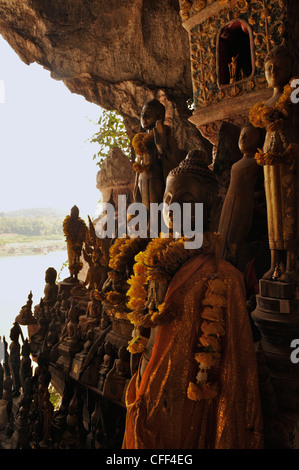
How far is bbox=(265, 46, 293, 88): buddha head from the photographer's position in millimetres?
2869

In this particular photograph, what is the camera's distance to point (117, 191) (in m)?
6.38

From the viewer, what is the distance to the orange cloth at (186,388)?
5.63ft

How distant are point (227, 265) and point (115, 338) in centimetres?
140

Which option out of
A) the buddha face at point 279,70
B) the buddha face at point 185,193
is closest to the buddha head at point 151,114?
the buddha face at point 279,70

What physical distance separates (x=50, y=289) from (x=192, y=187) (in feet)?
11.3

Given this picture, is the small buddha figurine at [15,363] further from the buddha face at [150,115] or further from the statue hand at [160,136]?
the buddha face at [150,115]

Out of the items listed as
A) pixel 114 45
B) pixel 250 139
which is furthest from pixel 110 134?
pixel 250 139

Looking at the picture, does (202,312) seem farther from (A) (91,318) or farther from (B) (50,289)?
(B) (50,289)

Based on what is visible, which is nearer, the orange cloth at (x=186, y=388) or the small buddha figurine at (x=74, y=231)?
the orange cloth at (x=186, y=388)

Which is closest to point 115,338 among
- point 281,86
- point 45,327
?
point 45,327

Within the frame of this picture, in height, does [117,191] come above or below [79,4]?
below

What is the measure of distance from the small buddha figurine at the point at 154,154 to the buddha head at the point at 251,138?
631mm

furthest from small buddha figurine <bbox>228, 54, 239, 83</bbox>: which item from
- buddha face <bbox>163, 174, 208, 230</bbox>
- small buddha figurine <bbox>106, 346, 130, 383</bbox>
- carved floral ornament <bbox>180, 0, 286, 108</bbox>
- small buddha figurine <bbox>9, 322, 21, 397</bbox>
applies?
small buddha figurine <bbox>9, 322, 21, 397</bbox>

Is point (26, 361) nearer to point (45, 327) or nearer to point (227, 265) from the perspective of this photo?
point (45, 327)
